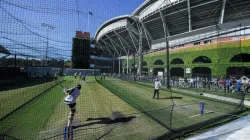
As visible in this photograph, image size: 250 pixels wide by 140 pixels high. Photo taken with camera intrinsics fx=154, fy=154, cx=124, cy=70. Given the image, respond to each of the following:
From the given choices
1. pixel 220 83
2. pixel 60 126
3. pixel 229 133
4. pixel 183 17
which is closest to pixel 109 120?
pixel 60 126

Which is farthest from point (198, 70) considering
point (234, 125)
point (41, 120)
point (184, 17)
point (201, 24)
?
point (41, 120)

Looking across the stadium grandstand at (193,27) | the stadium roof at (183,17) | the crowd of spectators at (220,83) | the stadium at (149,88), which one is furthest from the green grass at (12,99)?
the stadium roof at (183,17)

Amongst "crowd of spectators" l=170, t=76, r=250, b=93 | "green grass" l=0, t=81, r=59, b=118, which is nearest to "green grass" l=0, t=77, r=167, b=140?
"green grass" l=0, t=81, r=59, b=118

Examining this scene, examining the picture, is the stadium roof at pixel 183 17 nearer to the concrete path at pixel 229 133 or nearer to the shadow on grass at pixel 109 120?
the shadow on grass at pixel 109 120

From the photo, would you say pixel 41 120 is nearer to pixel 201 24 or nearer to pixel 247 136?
pixel 247 136

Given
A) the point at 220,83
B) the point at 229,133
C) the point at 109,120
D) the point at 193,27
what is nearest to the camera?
the point at 229,133

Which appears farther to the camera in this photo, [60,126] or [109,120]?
[109,120]

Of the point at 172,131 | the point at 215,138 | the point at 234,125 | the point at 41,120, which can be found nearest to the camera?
the point at 215,138

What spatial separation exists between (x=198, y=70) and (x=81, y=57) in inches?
1073

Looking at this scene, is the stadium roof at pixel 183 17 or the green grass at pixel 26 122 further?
the stadium roof at pixel 183 17

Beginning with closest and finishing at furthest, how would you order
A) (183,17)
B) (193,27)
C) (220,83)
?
(220,83)
(183,17)
(193,27)

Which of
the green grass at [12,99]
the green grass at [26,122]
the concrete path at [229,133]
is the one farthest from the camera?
the green grass at [12,99]

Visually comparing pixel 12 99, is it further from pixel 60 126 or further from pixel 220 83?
pixel 220 83

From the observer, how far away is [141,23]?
39.4 meters
